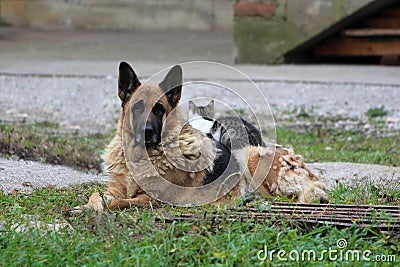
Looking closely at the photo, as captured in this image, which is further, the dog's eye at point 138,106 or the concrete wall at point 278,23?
the concrete wall at point 278,23

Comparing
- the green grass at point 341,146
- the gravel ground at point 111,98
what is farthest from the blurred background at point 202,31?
the green grass at point 341,146

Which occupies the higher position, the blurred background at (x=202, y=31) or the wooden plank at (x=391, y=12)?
the wooden plank at (x=391, y=12)

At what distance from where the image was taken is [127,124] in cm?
545

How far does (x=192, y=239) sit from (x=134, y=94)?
1357 millimetres

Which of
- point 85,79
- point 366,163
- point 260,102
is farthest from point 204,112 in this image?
point 85,79

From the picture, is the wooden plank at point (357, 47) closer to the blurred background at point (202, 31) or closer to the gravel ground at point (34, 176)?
the blurred background at point (202, 31)

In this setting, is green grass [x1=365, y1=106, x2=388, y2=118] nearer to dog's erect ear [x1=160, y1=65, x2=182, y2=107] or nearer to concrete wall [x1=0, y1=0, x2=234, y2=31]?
dog's erect ear [x1=160, y1=65, x2=182, y2=107]

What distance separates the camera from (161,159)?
5.43m

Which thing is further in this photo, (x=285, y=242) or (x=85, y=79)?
(x=85, y=79)

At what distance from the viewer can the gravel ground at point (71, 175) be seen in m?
6.14

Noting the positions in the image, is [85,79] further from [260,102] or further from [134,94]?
[134,94]

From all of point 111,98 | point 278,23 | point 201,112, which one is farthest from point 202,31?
point 201,112

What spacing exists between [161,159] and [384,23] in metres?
8.62

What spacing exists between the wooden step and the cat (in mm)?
7126
